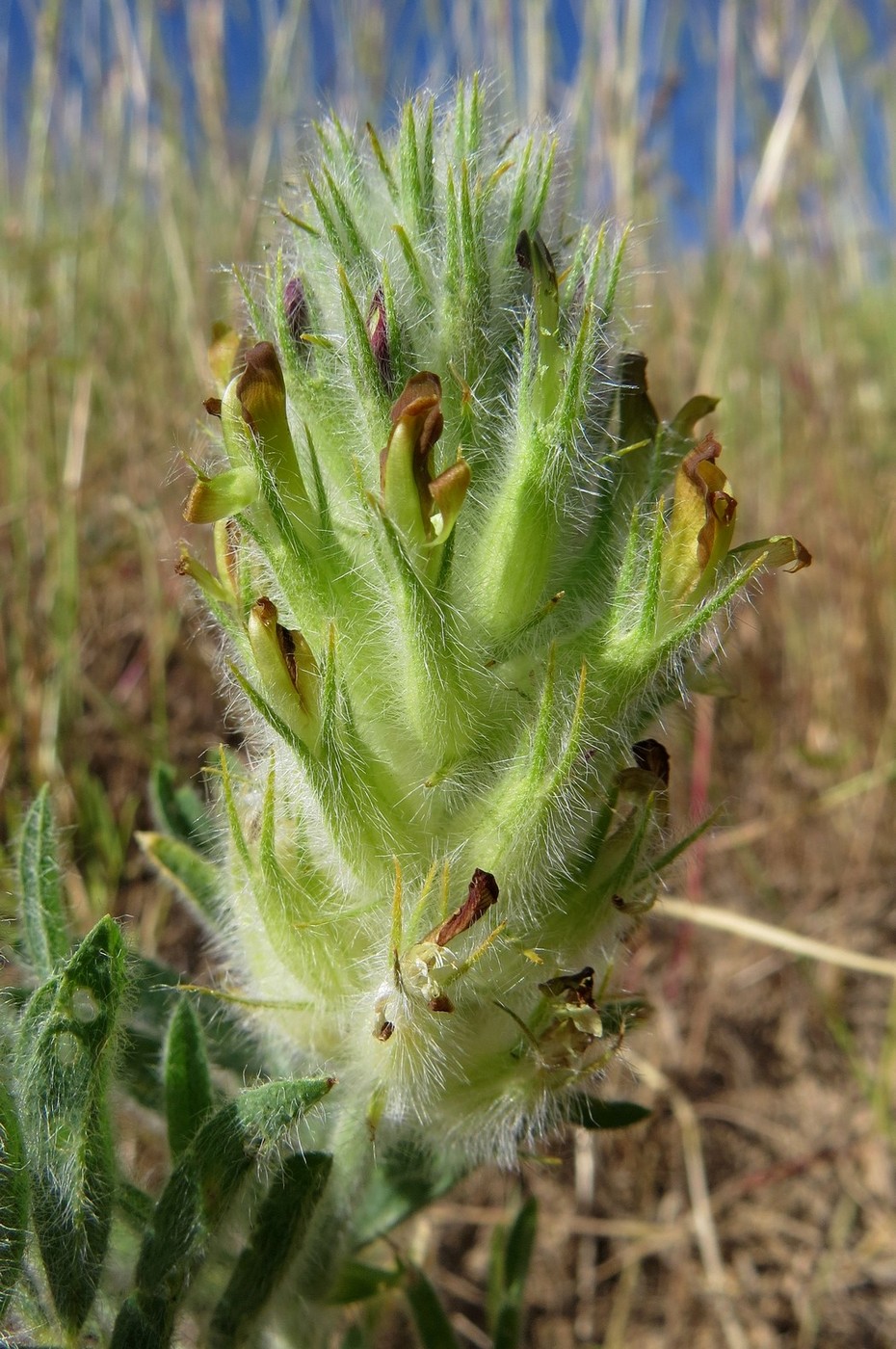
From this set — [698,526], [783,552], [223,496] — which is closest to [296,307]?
[223,496]

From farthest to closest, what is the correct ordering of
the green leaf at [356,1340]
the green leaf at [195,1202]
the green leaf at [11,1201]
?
the green leaf at [356,1340]
the green leaf at [195,1202]
the green leaf at [11,1201]

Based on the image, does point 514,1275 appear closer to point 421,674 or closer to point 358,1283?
point 358,1283

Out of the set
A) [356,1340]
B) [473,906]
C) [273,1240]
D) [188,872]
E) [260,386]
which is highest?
[260,386]

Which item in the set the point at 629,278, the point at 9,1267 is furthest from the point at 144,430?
the point at 9,1267

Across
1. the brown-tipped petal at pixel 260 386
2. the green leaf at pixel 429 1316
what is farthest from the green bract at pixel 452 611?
the green leaf at pixel 429 1316

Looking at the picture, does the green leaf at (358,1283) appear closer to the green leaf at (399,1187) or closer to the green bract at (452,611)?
the green leaf at (399,1187)

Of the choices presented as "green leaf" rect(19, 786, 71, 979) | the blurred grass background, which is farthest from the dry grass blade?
"green leaf" rect(19, 786, 71, 979)
